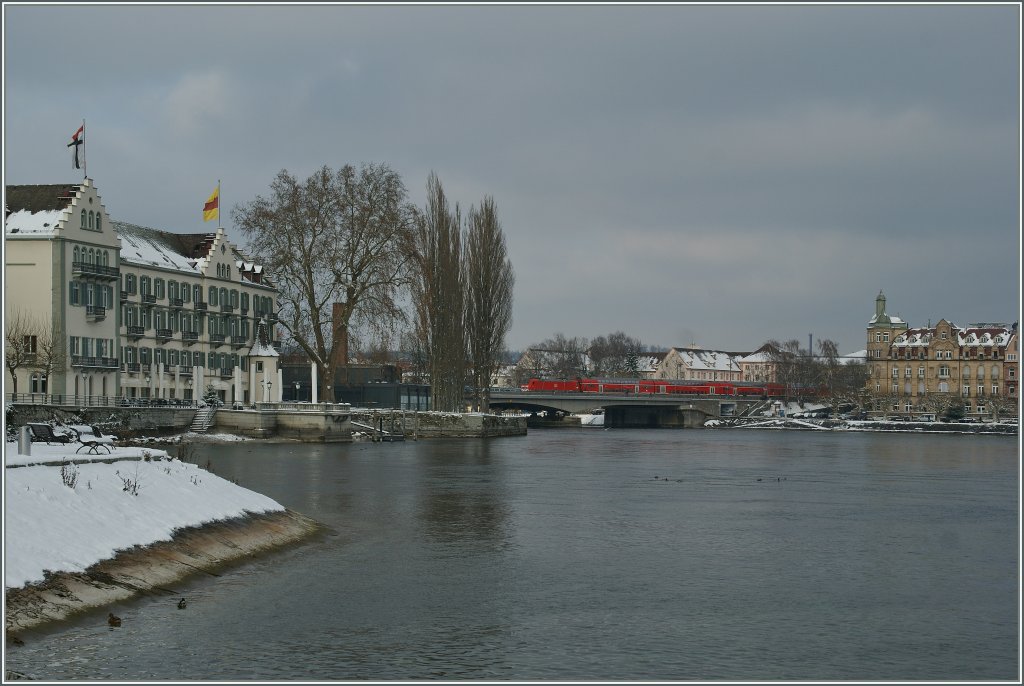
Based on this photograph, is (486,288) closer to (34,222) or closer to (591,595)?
(34,222)

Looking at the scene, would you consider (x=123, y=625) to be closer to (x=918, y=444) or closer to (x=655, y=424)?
(x=918, y=444)

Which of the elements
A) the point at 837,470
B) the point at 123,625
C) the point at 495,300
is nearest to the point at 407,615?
the point at 123,625

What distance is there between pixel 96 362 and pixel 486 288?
110 feet

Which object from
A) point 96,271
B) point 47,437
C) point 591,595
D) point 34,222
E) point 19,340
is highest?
point 34,222

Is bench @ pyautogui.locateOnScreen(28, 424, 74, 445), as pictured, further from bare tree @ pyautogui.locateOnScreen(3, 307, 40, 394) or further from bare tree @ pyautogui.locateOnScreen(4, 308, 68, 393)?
bare tree @ pyautogui.locateOnScreen(4, 308, 68, 393)

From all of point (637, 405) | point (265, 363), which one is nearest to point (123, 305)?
point (265, 363)

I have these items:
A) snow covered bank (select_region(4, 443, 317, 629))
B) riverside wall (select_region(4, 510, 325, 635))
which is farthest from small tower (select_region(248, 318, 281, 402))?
riverside wall (select_region(4, 510, 325, 635))

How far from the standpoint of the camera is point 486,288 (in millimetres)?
108438

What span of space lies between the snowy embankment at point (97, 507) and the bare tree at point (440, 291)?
68834 mm

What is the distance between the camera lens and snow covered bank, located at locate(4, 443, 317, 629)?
71.6 ft

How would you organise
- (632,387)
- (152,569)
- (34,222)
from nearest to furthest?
(152,569), (34,222), (632,387)

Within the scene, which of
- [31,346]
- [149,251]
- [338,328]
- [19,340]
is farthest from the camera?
[149,251]

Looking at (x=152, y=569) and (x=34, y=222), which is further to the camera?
(x=34, y=222)

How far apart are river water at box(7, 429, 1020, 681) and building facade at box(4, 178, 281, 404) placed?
40918 mm
